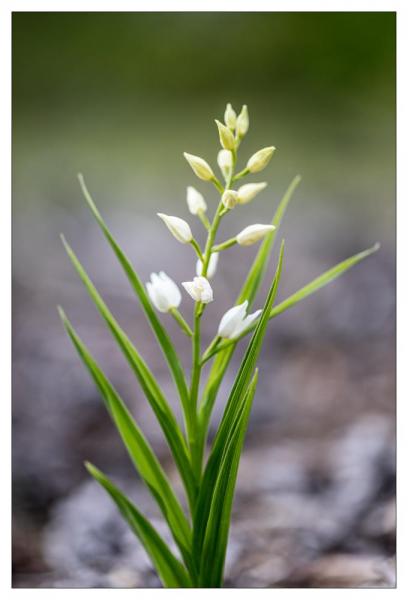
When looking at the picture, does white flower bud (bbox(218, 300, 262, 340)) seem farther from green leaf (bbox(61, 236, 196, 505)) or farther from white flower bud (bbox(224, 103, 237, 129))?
white flower bud (bbox(224, 103, 237, 129))

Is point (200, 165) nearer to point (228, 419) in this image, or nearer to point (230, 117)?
point (230, 117)

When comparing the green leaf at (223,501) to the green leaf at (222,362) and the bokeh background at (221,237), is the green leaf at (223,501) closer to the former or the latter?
the green leaf at (222,362)

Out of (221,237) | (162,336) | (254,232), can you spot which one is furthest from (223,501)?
(221,237)

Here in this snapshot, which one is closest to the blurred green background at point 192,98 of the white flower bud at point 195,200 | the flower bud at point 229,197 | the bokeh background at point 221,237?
the bokeh background at point 221,237

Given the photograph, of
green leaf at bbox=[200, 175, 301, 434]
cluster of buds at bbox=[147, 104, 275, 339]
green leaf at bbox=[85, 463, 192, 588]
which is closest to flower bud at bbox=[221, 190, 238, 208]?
cluster of buds at bbox=[147, 104, 275, 339]
